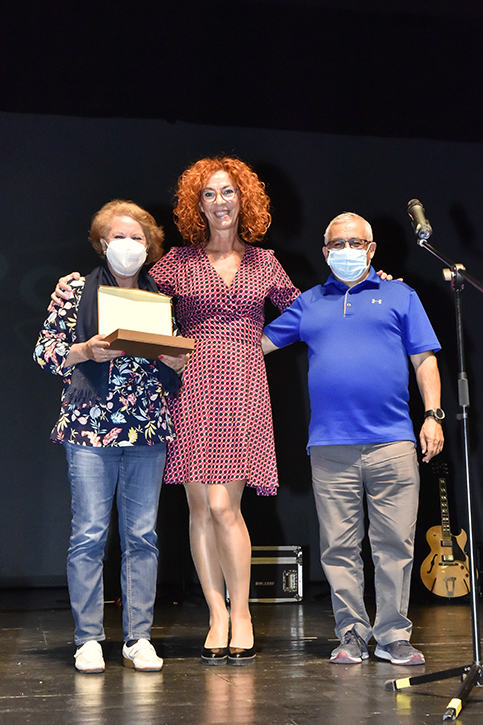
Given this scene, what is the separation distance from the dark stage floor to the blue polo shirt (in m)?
0.73

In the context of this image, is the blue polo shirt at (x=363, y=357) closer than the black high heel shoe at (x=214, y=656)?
No

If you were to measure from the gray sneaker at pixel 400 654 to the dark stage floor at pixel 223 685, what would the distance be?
4 cm

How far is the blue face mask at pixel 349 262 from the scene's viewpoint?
8.82 feet

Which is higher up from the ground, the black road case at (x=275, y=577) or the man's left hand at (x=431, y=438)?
the man's left hand at (x=431, y=438)

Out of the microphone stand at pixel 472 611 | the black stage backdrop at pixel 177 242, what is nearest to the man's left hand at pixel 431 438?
the microphone stand at pixel 472 611

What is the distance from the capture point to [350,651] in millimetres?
2506

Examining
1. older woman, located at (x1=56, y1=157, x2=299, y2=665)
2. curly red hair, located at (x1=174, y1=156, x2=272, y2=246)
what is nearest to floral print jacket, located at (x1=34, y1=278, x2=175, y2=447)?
older woman, located at (x1=56, y1=157, x2=299, y2=665)

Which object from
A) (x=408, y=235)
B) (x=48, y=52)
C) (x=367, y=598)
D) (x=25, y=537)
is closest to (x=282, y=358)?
(x=408, y=235)

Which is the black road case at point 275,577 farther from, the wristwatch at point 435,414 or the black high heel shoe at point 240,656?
the wristwatch at point 435,414

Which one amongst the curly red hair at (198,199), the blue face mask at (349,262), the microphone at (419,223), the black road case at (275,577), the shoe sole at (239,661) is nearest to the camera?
the microphone at (419,223)

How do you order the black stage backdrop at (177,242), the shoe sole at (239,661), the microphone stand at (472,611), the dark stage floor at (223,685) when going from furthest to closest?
1. the black stage backdrop at (177,242)
2. the shoe sole at (239,661)
3. the microphone stand at (472,611)
4. the dark stage floor at (223,685)

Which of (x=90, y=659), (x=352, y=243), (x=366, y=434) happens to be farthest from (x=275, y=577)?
(x=352, y=243)

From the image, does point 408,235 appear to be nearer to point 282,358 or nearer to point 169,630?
point 282,358

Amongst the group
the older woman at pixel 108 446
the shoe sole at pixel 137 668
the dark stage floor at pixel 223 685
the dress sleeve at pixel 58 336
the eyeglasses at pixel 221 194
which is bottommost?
Answer: the dark stage floor at pixel 223 685
